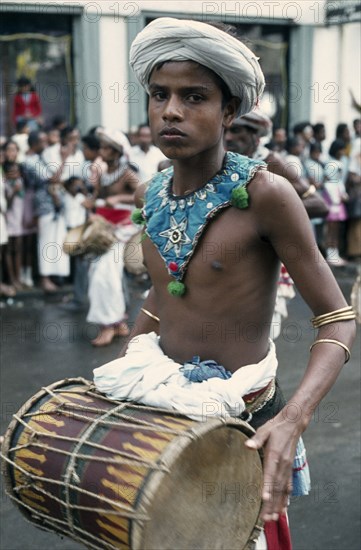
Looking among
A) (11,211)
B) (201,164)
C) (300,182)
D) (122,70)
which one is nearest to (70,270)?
(11,211)

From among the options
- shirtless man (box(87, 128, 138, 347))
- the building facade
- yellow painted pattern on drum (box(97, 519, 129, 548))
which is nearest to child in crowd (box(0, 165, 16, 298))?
shirtless man (box(87, 128, 138, 347))

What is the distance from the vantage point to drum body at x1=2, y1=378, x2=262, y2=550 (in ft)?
6.68

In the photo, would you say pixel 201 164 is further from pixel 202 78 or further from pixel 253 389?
pixel 253 389

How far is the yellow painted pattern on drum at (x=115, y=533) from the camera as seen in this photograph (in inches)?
81.0

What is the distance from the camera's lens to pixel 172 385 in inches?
91.0

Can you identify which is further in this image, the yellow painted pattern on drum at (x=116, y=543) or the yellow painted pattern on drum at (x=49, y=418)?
the yellow painted pattern on drum at (x=49, y=418)

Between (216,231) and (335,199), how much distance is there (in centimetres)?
922

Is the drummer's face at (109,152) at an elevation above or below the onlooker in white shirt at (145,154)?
above

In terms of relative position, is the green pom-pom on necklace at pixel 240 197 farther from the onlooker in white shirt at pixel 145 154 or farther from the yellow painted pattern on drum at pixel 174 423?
the onlooker in white shirt at pixel 145 154

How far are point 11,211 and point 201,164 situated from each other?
23.4 ft

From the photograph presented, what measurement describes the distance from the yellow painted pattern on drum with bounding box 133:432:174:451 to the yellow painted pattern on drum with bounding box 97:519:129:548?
224 mm

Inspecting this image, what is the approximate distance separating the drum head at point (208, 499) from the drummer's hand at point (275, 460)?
4.4 inches

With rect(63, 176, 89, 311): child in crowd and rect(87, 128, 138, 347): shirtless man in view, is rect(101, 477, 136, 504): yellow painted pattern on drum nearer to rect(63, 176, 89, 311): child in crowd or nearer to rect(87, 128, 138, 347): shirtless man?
rect(87, 128, 138, 347): shirtless man

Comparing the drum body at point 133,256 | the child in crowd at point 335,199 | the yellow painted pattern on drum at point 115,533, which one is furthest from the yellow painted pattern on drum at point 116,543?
the child in crowd at point 335,199
